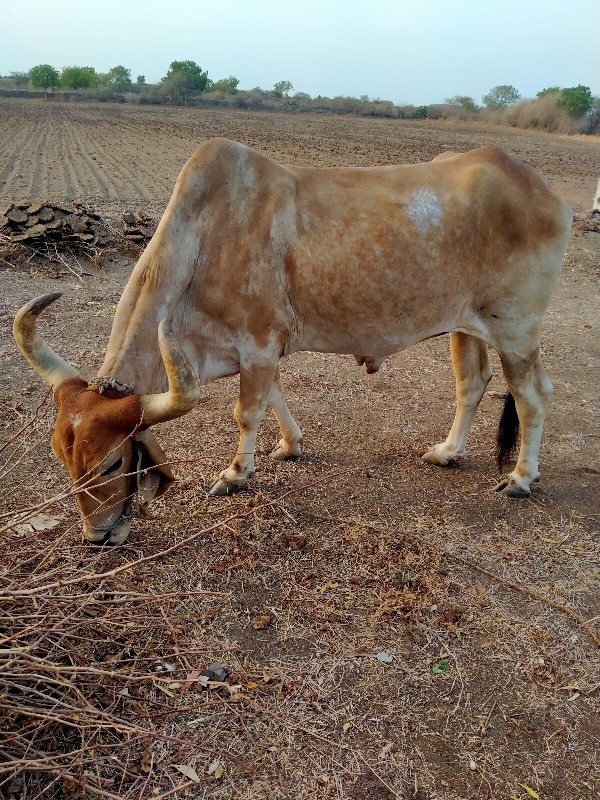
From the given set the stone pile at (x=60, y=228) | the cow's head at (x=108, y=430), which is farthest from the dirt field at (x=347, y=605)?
the stone pile at (x=60, y=228)

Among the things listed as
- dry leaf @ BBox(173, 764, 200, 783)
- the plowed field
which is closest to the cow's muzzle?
dry leaf @ BBox(173, 764, 200, 783)

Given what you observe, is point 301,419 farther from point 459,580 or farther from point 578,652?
point 578,652

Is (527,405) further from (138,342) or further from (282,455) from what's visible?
(138,342)

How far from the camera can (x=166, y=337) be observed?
10.8 ft

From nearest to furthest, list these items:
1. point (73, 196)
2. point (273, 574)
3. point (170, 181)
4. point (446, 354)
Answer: point (273, 574)
point (446, 354)
point (73, 196)
point (170, 181)

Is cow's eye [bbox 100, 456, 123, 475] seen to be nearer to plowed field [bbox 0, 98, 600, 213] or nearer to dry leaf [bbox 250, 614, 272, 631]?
dry leaf [bbox 250, 614, 272, 631]

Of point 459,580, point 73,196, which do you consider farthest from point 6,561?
point 73,196

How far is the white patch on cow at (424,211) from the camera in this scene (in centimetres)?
448

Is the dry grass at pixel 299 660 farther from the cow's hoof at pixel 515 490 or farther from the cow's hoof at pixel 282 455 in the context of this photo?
the cow's hoof at pixel 282 455

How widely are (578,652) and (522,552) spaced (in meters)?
0.85

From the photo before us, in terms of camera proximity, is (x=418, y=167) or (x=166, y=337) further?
(x=418, y=167)

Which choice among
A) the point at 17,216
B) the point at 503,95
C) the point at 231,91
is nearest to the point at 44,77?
the point at 231,91

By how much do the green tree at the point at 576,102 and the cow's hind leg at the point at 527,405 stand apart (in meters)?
45.0

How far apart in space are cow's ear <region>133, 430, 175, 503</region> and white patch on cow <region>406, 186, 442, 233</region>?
2267 millimetres
